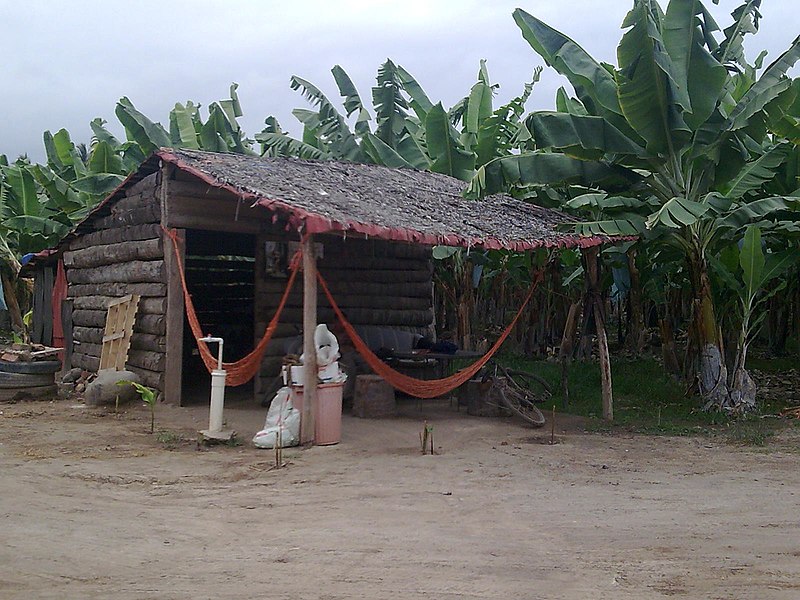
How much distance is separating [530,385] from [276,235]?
4.74 metres

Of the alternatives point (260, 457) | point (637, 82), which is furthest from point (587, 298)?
point (260, 457)

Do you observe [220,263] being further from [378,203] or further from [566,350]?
[566,350]

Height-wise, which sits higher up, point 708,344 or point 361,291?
point 361,291

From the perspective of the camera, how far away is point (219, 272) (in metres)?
15.9


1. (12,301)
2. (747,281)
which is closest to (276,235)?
(747,281)

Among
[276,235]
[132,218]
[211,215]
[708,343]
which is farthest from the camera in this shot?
[132,218]

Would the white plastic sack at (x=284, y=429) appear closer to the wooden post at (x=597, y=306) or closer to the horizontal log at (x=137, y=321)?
the horizontal log at (x=137, y=321)

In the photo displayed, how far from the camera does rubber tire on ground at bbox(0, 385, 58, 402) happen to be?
11.9 meters

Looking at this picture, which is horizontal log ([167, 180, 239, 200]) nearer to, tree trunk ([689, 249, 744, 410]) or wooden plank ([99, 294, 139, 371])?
wooden plank ([99, 294, 139, 371])

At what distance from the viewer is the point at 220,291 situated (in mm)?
15969

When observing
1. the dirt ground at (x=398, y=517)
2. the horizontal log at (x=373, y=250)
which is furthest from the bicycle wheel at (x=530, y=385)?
the horizontal log at (x=373, y=250)

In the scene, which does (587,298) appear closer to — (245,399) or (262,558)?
(245,399)

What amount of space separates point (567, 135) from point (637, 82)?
1.07 meters

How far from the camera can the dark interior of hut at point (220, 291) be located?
15320 millimetres
